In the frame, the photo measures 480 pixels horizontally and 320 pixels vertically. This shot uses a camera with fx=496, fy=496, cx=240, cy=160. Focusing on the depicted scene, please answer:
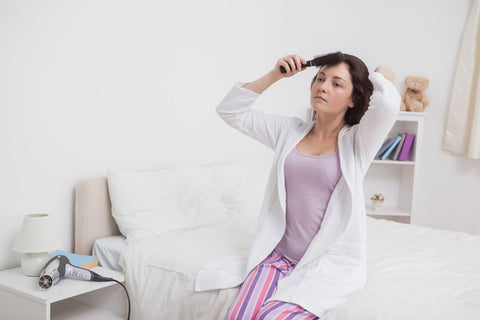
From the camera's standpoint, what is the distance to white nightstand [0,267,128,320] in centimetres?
175

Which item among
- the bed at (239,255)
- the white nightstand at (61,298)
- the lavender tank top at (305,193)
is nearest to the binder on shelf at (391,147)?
the bed at (239,255)

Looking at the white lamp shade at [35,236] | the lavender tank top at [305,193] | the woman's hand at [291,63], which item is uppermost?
the woman's hand at [291,63]

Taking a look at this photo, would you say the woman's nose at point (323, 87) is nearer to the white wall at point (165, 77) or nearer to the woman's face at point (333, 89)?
the woman's face at point (333, 89)

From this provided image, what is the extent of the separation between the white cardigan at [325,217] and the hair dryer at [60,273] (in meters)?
0.45

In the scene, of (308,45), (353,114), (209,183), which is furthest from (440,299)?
(308,45)

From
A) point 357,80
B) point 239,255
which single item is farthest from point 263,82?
point 239,255

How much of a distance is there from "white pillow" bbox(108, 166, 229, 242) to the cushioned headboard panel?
0.06 meters

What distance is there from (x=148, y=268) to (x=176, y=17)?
1370mm

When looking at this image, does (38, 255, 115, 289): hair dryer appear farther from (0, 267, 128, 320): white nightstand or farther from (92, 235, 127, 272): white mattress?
(92, 235, 127, 272): white mattress

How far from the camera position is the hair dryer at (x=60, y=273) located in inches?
70.2

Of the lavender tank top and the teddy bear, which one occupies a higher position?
the teddy bear

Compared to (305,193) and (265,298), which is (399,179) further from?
(265,298)

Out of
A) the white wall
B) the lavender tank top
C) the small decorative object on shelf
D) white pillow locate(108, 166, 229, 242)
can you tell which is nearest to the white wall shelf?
the small decorative object on shelf

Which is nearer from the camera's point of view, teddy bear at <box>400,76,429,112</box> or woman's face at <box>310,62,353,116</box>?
woman's face at <box>310,62,353,116</box>
